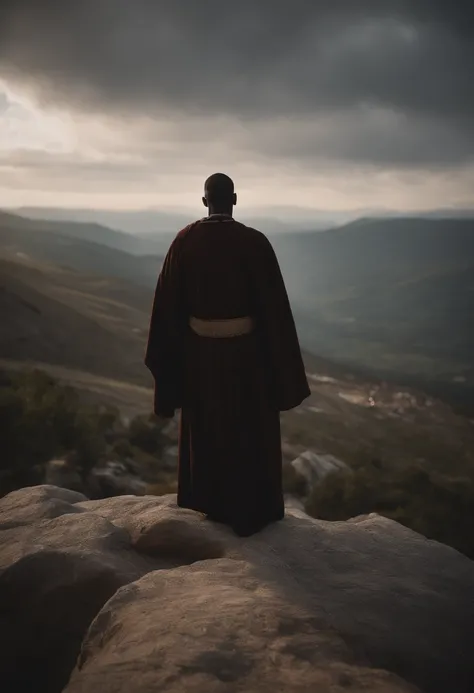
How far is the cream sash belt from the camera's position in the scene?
168 inches

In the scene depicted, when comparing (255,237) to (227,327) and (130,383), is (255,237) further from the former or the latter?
(130,383)

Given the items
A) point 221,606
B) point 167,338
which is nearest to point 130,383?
point 167,338

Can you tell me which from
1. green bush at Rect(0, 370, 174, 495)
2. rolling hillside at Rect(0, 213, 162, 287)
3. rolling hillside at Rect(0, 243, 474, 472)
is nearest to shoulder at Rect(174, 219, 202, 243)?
green bush at Rect(0, 370, 174, 495)

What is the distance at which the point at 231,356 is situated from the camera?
4.29m

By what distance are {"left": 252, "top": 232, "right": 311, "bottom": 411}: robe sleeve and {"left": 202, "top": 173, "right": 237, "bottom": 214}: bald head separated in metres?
0.44

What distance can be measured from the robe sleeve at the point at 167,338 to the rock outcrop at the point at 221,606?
3.50ft

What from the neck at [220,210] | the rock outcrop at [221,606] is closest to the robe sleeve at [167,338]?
the neck at [220,210]

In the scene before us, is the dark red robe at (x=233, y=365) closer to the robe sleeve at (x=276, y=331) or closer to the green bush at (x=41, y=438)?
the robe sleeve at (x=276, y=331)

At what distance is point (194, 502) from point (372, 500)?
7876 mm

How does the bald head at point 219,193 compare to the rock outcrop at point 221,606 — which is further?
the bald head at point 219,193

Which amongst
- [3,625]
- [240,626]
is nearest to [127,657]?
[240,626]

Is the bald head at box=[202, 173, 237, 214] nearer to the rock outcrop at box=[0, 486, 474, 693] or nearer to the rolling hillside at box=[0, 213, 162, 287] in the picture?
the rock outcrop at box=[0, 486, 474, 693]

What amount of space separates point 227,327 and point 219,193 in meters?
1.18

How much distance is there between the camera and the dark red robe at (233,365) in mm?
4219
